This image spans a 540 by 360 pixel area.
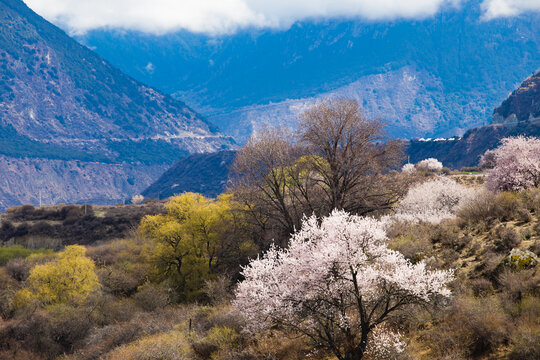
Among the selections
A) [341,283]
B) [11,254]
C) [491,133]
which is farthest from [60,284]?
[491,133]

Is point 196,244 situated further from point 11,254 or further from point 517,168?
point 11,254

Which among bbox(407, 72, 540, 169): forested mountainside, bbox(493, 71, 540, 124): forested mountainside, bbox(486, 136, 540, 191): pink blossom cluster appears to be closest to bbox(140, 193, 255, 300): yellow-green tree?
bbox(486, 136, 540, 191): pink blossom cluster

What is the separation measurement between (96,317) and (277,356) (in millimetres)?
19142

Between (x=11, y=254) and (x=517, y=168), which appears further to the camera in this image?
(x=11, y=254)

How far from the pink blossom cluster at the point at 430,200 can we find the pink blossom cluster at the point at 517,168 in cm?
231

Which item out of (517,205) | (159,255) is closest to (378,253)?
(517,205)

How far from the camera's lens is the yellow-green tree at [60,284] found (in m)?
34.7

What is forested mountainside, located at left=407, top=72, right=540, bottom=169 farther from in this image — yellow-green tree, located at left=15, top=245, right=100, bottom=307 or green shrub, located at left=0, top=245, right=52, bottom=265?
yellow-green tree, located at left=15, top=245, right=100, bottom=307

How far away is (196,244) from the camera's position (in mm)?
37812

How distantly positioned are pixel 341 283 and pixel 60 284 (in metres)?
31.1

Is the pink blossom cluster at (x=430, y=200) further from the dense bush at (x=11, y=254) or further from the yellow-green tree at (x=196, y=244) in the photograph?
the dense bush at (x=11, y=254)

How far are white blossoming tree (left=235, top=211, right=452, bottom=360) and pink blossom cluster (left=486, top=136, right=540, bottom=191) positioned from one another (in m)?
14.4

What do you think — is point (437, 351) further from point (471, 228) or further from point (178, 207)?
point (178, 207)

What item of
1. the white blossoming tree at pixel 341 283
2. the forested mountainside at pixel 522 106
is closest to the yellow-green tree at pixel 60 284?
the white blossoming tree at pixel 341 283
